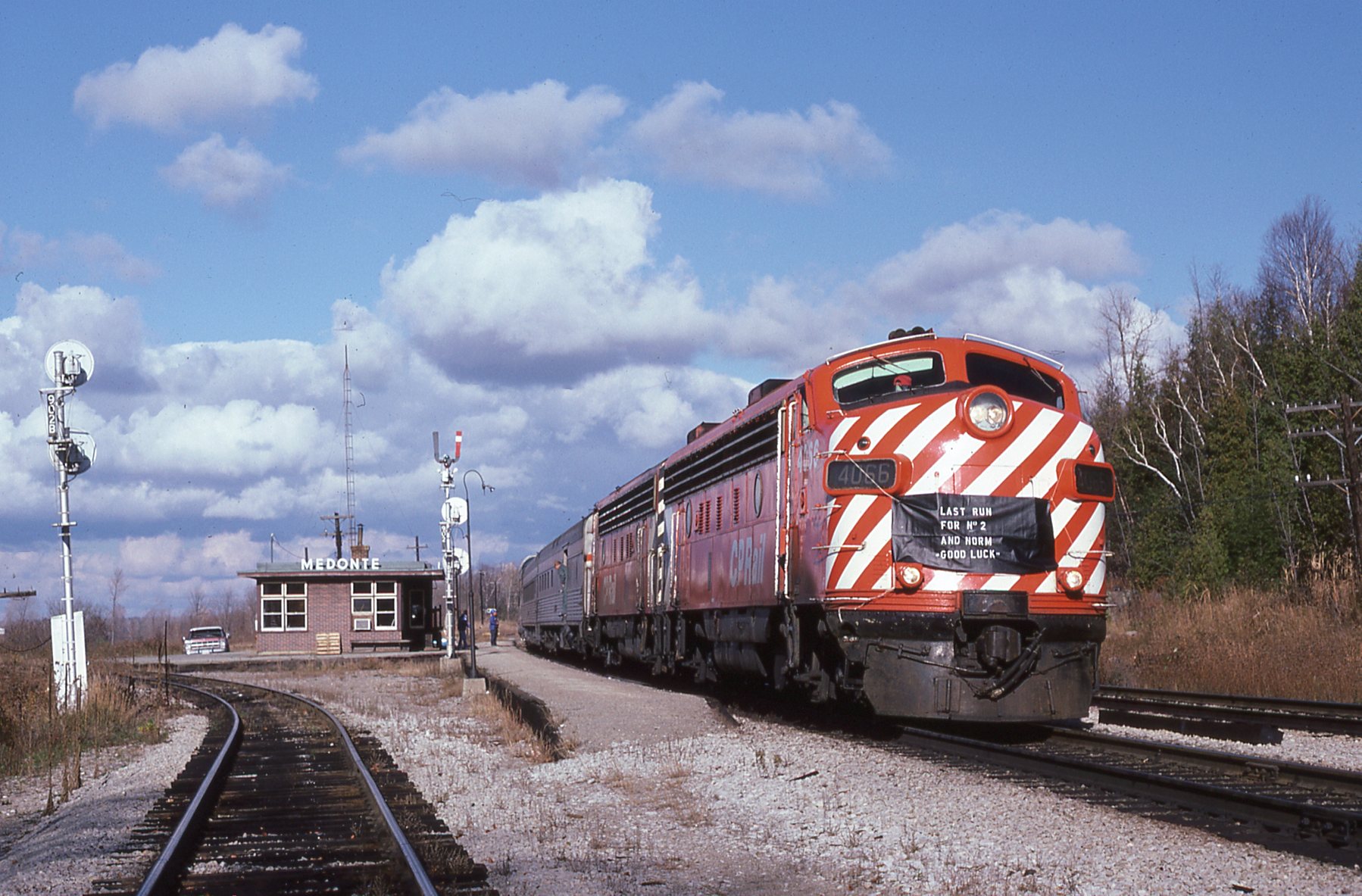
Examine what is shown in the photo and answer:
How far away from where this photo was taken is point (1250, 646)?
20.7 metres

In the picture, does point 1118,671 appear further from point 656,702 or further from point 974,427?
point 974,427

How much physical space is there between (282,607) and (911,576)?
1663 inches

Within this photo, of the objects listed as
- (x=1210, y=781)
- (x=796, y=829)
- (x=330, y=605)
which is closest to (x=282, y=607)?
(x=330, y=605)

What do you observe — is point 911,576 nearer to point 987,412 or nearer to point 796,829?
point 987,412

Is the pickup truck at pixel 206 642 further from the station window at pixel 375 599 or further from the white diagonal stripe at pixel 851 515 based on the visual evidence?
the white diagonal stripe at pixel 851 515

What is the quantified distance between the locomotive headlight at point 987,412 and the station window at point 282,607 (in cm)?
4174

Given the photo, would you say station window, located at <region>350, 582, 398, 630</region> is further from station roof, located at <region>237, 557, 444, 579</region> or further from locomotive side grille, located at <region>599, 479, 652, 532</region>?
locomotive side grille, located at <region>599, 479, 652, 532</region>

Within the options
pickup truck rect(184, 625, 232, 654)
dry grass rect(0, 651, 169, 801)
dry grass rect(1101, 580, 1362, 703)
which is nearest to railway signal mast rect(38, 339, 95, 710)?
dry grass rect(0, 651, 169, 801)

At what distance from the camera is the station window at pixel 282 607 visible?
49.7 m

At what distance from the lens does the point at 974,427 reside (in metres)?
11.9

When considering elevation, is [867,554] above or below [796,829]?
above

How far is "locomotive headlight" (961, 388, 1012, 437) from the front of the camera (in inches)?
471

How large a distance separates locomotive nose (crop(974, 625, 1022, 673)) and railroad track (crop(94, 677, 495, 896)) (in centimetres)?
496

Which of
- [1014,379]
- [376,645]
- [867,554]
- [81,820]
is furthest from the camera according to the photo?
[376,645]
